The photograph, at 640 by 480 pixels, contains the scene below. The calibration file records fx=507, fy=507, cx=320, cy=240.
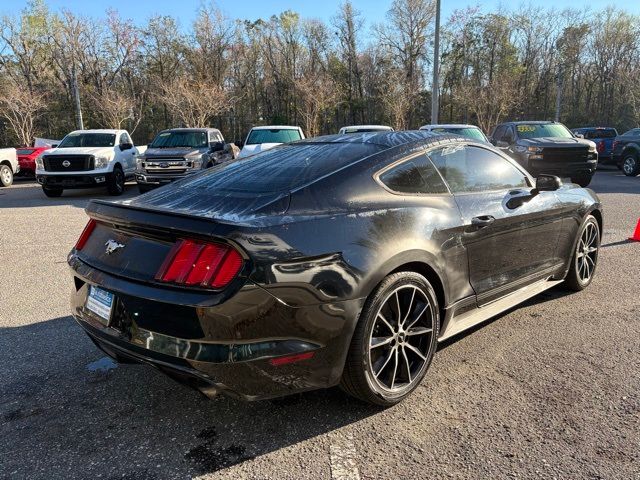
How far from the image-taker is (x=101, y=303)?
9.09 feet

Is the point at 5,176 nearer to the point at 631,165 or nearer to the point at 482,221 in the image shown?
the point at 482,221

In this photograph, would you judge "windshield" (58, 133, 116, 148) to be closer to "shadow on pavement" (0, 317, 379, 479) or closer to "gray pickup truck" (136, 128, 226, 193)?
"gray pickup truck" (136, 128, 226, 193)

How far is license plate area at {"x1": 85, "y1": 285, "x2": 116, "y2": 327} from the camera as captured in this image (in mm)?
2703

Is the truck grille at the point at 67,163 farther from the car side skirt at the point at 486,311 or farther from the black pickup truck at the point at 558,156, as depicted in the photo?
the car side skirt at the point at 486,311

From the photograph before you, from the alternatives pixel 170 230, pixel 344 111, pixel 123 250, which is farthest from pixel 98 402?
pixel 344 111

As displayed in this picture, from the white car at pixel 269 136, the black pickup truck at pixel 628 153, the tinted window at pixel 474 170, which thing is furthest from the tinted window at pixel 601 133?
the tinted window at pixel 474 170

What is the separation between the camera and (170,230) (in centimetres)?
252

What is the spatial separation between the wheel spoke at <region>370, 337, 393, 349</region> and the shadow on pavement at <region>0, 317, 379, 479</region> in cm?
42

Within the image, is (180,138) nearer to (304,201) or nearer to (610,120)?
(304,201)

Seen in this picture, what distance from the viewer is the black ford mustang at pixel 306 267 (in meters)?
2.41

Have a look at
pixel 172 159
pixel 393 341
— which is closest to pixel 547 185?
pixel 393 341

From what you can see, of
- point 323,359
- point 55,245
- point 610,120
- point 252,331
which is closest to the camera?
point 252,331

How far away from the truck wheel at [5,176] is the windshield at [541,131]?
651 inches

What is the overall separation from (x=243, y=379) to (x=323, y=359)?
415 millimetres
